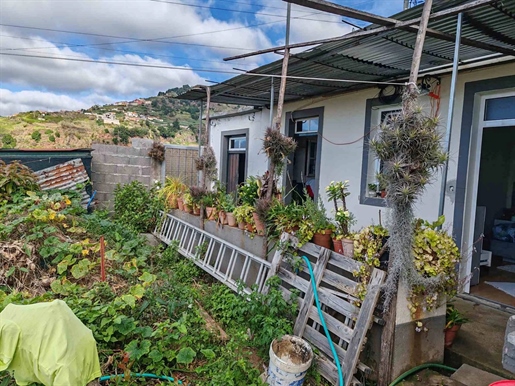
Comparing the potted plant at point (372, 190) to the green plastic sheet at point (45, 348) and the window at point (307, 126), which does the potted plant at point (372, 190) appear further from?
the green plastic sheet at point (45, 348)

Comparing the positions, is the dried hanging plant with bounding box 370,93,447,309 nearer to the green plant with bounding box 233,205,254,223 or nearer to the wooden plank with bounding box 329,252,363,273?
the wooden plank with bounding box 329,252,363,273

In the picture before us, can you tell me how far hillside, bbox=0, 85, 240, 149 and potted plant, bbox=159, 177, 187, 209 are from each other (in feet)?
25.3

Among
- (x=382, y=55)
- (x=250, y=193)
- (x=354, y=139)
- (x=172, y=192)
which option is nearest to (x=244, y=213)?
(x=250, y=193)

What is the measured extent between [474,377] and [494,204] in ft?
14.5

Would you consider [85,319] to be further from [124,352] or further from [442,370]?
[442,370]

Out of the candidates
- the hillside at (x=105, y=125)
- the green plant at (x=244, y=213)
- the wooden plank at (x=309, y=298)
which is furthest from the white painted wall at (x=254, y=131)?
the hillside at (x=105, y=125)

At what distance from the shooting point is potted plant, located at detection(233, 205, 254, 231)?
392cm

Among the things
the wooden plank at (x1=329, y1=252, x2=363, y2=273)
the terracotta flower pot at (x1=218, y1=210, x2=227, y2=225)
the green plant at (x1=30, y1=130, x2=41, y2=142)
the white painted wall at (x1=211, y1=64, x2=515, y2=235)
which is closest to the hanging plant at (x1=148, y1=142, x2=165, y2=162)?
the white painted wall at (x1=211, y1=64, x2=515, y2=235)

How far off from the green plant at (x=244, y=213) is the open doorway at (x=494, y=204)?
2610 mm

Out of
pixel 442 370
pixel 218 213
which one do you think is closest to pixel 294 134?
pixel 218 213

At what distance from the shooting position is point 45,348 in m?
1.50

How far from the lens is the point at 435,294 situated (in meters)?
2.36

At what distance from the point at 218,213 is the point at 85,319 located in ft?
7.57

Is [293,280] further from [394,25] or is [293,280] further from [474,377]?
[394,25]
